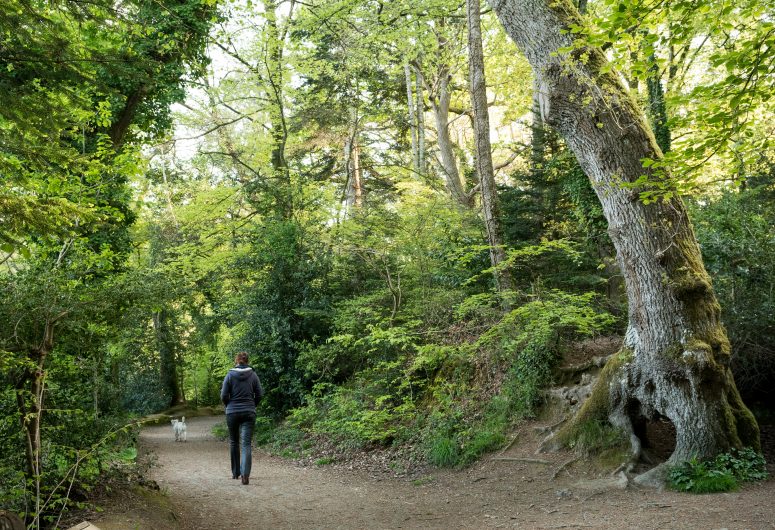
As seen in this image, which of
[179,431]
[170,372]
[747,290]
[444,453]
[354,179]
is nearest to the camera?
[747,290]

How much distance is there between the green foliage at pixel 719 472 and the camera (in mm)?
6059

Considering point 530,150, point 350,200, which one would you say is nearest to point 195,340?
point 350,200

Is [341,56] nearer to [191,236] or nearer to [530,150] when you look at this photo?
[530,150]

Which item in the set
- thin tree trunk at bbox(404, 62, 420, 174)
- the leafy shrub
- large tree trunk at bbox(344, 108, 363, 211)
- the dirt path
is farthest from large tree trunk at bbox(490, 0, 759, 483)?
large tree trunk at bbox(344, 108, 363, 211)

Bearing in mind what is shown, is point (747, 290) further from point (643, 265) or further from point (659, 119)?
point (659, 119)

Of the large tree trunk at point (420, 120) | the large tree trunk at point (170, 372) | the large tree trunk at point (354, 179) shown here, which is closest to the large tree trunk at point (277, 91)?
the large tree trunk at point (354, 179)

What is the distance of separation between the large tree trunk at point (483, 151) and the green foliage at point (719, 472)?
183 inches

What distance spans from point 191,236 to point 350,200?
5578 mm

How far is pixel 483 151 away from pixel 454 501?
641 centimetres

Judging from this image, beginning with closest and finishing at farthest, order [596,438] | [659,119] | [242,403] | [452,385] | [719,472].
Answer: [719,472], [596,438], [242,403], [452,385], [659,119]

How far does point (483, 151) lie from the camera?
429 inches

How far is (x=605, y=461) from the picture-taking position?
280 inches

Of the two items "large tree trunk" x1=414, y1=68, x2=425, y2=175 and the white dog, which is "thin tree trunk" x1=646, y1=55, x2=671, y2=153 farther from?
the white dog

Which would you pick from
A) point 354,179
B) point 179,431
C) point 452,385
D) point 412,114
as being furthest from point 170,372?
point 452,385
